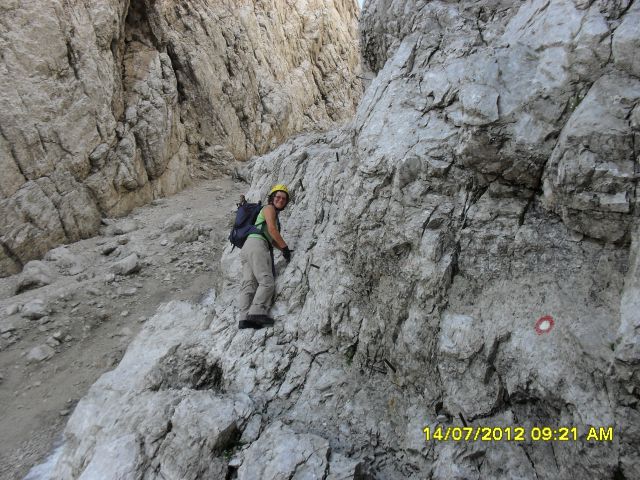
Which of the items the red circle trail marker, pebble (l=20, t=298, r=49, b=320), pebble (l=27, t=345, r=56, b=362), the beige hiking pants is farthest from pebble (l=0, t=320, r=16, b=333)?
the red circle trail marker

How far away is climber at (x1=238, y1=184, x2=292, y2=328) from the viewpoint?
20.9 ft

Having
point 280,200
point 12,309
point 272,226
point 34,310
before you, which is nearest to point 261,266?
point 272,226

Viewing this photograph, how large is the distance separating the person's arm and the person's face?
170mm

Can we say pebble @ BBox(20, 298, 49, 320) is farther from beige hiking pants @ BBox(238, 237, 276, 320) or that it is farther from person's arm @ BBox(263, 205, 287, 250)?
person's arm @ BBox(263, 205, 287, 250)

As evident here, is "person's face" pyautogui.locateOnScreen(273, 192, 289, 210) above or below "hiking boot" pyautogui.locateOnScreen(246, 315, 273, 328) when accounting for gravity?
above

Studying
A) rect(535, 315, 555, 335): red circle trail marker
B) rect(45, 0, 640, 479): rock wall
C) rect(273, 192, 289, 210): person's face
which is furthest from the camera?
rect(273, 192, 289, 210): person's face

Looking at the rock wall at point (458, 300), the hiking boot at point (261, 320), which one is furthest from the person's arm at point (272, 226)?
the hiking boot at point (261, 320)

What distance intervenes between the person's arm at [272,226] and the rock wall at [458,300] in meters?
0.64

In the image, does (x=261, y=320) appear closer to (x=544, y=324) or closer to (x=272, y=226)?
(x=272, y=226)

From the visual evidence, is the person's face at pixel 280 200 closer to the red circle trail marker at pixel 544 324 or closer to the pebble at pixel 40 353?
the red circle trail marker at pixel 544 324

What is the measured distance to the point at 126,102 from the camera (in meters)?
16.8

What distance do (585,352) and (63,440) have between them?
8.14m

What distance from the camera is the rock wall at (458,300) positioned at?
12.3 ft

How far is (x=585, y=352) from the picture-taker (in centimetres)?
364
